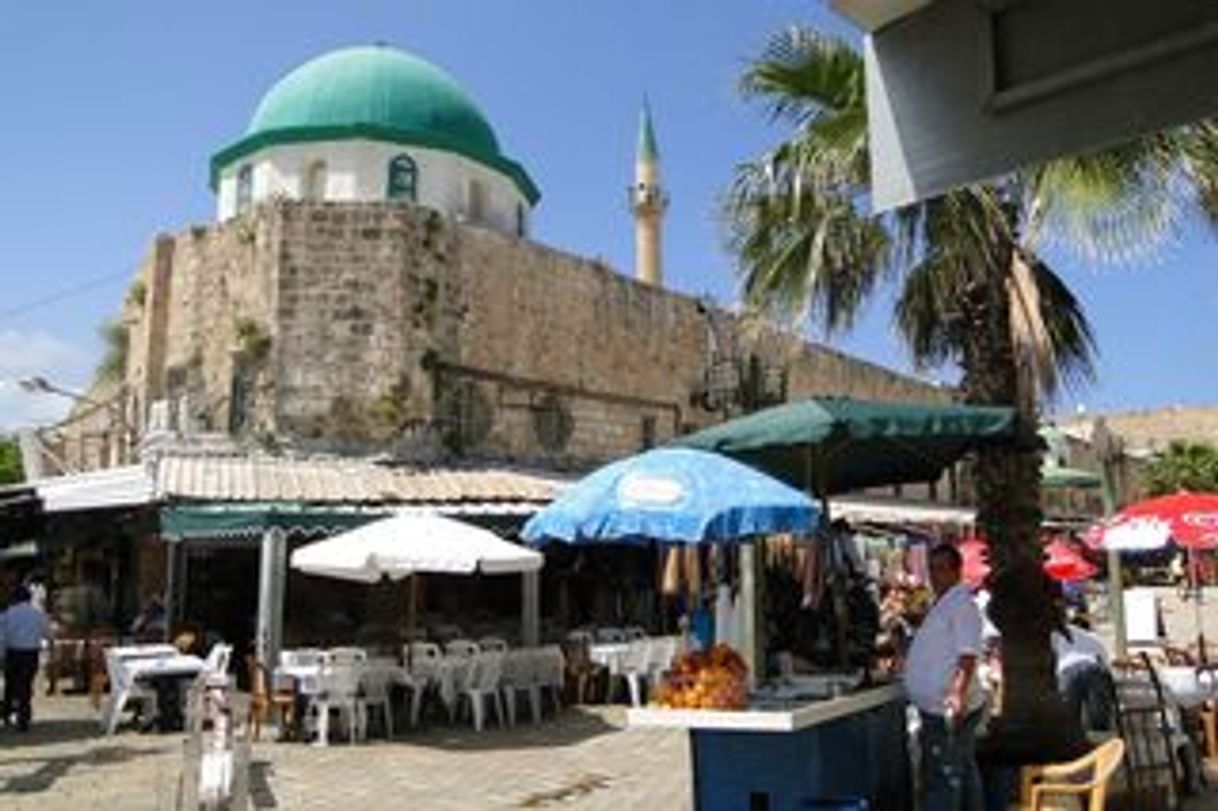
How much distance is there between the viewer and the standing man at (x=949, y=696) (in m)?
6.89

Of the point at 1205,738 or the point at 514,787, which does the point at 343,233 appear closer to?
the point at 514,787

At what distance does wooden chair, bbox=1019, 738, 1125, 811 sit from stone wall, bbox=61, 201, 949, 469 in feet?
44.6

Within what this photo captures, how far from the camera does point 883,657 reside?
371 inches

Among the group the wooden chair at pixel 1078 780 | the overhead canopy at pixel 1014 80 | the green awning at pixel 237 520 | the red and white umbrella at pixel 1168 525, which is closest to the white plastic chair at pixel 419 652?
the green awning at pixel 237 520

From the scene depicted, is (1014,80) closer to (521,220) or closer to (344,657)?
(344,657)

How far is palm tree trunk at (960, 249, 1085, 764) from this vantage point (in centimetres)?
836

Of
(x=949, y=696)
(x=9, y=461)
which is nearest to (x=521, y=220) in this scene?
(x=949, y=696)

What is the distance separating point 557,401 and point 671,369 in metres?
3.64

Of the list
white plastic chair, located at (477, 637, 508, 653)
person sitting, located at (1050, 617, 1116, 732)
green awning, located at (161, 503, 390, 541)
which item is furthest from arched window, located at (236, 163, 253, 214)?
person sitting, located at (1050, 617, 1116, 732)

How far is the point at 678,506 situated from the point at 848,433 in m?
1.12

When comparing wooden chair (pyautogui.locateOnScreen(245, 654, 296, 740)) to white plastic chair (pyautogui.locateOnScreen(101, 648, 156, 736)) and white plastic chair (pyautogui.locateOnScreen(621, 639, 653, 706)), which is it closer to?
white plastic chair (pyautogui.locateOnScreen(101, 648, 156, 736))

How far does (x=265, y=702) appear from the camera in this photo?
1463 centimetres

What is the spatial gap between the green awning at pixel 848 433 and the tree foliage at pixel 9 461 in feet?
140

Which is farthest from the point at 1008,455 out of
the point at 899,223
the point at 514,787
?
the point at 514,787
